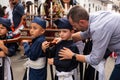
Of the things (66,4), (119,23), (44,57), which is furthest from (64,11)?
(119,23)

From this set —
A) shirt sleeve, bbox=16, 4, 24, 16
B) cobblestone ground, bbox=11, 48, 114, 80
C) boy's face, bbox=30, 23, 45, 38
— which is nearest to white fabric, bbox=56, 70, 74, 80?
boy's face, bbox=30, 23, 45, 38

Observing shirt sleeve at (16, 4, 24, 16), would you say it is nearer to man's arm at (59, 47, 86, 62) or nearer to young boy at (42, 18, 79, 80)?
young boy at (42, 18, 79, 80)

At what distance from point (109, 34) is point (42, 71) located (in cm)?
115

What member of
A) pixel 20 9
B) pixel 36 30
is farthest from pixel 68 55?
pixel 20 9

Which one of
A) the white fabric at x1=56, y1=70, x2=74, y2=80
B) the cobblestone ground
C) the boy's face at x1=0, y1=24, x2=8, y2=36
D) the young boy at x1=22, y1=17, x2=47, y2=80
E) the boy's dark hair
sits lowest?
the cobblestone ground

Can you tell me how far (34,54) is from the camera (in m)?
3.47

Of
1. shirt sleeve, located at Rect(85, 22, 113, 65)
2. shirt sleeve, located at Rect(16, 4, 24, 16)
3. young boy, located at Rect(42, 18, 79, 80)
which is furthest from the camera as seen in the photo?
shirt sleeve, located at Rect(16, 4, 24, 16)

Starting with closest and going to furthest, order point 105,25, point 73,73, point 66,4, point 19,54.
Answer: point 105,25 < point 73,73 < point 66,4 < point 19,54

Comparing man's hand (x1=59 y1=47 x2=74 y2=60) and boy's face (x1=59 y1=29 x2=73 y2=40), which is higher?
boy's face (x1=59 y1=29 x2=73 y2=40)

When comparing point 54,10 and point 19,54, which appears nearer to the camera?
point 54,10

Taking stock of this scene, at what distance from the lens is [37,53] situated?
3479mm

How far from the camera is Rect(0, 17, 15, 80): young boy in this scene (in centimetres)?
346

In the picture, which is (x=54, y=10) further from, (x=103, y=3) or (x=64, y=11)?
(x=103, y=3)

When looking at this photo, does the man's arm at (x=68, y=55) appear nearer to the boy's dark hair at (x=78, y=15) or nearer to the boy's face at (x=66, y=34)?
the boy's face at (x=66, y=34)
